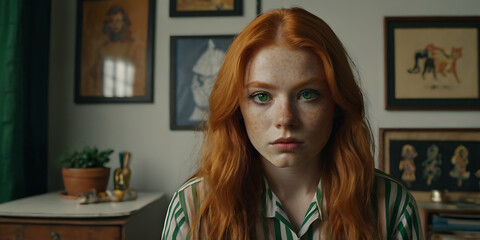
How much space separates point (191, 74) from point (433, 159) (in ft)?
4.36

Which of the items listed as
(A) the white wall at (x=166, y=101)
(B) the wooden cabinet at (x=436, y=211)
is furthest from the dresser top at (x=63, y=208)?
(B) the wooden cabinet at (x=436, y=211)

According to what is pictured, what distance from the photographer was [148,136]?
2156 millimetres

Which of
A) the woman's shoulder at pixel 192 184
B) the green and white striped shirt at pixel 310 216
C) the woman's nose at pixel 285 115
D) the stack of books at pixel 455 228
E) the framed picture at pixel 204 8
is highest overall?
the framed picture at pixel 204 8

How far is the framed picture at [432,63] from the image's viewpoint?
2057mm

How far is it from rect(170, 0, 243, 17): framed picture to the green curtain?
69 centimetres

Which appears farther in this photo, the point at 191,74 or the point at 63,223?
the point at 191,74

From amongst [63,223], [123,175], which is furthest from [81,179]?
[63,223]

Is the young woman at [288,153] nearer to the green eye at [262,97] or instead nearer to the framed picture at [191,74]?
the green eye at [262,97]

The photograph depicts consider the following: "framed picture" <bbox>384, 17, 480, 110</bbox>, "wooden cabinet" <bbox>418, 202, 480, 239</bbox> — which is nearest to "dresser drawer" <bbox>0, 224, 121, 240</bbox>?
"wooden cabinet" <bbox>418, 202, 480, 239</bbox>

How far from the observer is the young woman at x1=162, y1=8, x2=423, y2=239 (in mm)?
733

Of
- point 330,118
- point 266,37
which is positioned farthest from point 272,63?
point 330,118

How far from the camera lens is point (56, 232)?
5.04 ft

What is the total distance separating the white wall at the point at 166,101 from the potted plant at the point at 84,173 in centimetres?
30

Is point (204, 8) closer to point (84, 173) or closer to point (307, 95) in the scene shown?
point (84, 173)
